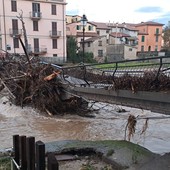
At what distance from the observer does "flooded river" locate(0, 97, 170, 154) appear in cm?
945

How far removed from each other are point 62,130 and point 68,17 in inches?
2854

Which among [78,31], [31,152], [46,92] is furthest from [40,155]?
[78,31]

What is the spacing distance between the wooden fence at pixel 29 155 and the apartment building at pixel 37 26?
4765 cm

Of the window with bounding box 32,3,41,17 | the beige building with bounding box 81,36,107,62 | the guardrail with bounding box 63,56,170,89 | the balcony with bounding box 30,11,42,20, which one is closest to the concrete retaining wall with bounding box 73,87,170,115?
the guardrail with bounding box 63,56,170,89

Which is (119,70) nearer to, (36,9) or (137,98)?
(137,98)

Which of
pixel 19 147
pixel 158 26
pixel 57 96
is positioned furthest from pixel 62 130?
pixel 158 26

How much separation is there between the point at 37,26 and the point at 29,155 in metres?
53.1

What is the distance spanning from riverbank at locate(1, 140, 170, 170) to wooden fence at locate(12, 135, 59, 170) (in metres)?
2.45

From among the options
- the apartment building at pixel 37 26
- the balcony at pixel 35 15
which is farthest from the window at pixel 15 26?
the balcony at pixel 35 15

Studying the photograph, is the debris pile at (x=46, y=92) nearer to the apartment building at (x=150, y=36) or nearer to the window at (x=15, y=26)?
the window at (x=15, y=26)

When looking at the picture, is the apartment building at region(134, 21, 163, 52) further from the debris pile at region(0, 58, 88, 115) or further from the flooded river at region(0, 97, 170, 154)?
the flooded river at region(0, 97, 170, 154)

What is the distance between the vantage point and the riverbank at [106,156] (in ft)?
17.5

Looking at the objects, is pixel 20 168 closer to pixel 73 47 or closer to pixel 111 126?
pixel 111 126

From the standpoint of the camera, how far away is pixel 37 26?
177ft
